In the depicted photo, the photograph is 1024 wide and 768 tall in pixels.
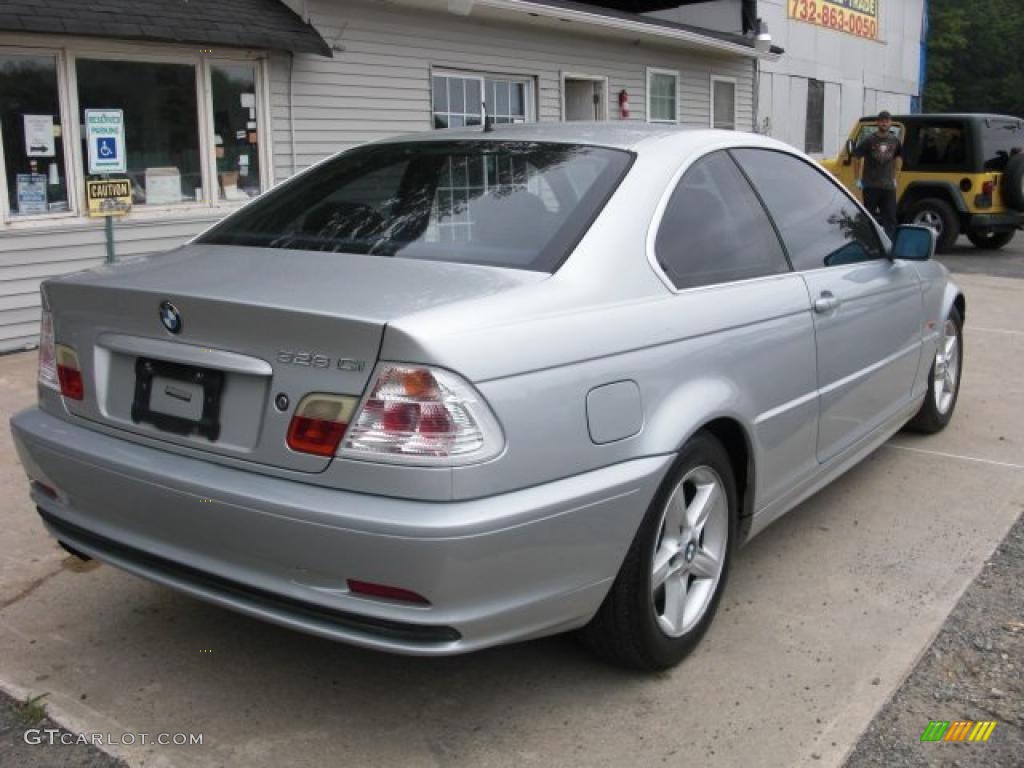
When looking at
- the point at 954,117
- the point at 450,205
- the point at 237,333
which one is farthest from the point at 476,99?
the point at 237,333

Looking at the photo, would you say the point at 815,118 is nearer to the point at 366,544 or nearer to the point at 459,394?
the point at 459,394

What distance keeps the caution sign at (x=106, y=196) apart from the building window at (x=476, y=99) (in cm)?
491

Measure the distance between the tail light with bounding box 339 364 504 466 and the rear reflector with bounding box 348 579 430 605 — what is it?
0.30 meters

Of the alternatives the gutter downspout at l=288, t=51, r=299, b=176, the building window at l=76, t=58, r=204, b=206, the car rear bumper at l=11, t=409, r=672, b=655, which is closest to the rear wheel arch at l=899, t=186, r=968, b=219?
the gutter downspout at l=288, t=51, r=299, b=176

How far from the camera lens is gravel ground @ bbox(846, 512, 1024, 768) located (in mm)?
2736

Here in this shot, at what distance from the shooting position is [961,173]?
14.3 meters

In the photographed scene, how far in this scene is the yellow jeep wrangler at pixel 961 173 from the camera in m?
14.1

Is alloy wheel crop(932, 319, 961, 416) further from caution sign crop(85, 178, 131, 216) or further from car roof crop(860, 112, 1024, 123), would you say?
car roof crop(860, 112, 1024, 123)

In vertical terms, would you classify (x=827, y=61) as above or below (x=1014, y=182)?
above

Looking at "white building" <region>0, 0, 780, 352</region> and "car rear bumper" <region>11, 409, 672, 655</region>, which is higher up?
"white building" <region>0, 0, 780, 352</region>

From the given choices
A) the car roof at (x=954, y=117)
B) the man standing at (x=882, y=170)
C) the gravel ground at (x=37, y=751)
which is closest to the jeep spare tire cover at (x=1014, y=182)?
the car roof at (x=954, y=117)

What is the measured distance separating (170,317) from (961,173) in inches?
549

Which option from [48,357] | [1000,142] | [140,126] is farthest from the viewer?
[1000,142]

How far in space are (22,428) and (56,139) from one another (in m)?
A: 5.36
